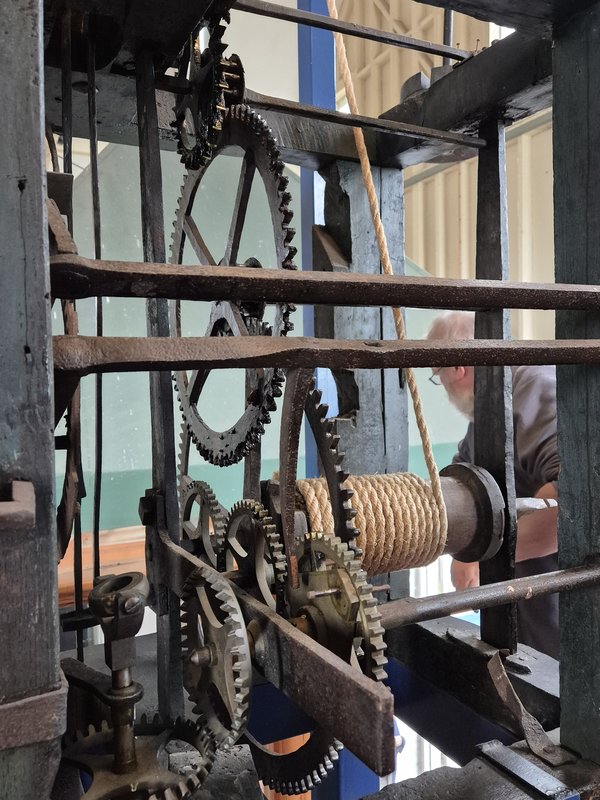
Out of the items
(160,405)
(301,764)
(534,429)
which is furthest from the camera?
(534,429)

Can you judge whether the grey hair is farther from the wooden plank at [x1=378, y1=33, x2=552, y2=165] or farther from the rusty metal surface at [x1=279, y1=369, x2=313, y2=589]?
the rusty metal surface at [x1=279, y1=369, x2=313, y2=589]

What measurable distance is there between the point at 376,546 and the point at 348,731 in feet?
2.27

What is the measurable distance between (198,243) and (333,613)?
82 centimetres

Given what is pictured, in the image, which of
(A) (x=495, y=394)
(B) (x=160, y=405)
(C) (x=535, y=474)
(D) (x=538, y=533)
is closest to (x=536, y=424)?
(C) (x=535, y=474)

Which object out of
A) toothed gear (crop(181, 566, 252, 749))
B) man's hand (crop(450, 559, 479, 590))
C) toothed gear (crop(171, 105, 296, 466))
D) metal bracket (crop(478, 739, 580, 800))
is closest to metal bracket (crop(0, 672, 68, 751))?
toothed gear (crop(181, 566, 252, 749))

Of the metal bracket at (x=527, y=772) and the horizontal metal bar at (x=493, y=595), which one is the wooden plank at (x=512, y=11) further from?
the metal bracket at (x=527, y=772)

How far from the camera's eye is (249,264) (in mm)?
1249

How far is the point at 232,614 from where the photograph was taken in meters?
0.81

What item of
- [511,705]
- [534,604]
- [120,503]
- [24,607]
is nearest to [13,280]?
[24,607]

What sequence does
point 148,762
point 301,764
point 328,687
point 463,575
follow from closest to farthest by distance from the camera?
point 328,687, point 148,762, point 301,764, point 463,575

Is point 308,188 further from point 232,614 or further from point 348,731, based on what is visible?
point 348,731

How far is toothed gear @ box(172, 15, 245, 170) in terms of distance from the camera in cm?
100

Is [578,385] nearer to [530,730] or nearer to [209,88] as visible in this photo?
[530,730]

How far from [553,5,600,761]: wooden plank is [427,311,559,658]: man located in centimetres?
80
